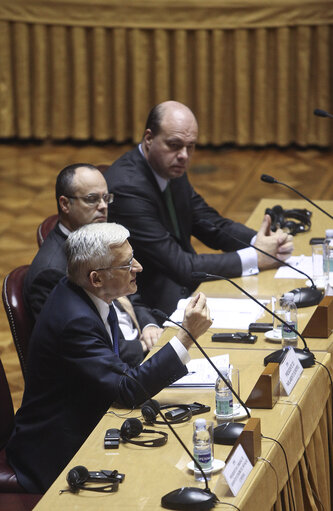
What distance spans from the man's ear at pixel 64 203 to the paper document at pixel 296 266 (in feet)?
3.16

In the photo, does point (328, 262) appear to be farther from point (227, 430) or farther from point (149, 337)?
point (227, 430)

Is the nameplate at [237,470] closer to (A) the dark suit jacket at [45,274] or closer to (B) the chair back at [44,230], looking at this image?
(A) the dark suit jacket at [45,274]

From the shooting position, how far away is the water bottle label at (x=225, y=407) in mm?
2674

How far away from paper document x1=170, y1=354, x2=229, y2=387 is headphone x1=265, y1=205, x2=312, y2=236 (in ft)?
5.07

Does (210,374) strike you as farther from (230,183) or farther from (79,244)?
(230,183)

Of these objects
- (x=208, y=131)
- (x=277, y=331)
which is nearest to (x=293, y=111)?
(x=208, y=131)

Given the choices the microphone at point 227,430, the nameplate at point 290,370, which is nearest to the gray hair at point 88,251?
the microphone at point 227,430

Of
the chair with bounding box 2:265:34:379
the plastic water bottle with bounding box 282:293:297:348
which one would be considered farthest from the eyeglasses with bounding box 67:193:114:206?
the plastic water bottle with bounding box 282:293:297:348

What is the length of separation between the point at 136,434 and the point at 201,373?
49cm

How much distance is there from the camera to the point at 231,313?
3635mm

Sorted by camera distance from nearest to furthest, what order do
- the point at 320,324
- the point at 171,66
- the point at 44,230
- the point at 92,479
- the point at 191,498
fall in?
the point at 191,498, the point at 92,479, the point at 320,324, the point at 44,230, the point at 171,66

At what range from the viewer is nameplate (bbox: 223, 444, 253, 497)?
2209 mm

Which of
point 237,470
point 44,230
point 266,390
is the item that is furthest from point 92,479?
point 44,230

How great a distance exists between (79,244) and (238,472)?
0.97m
